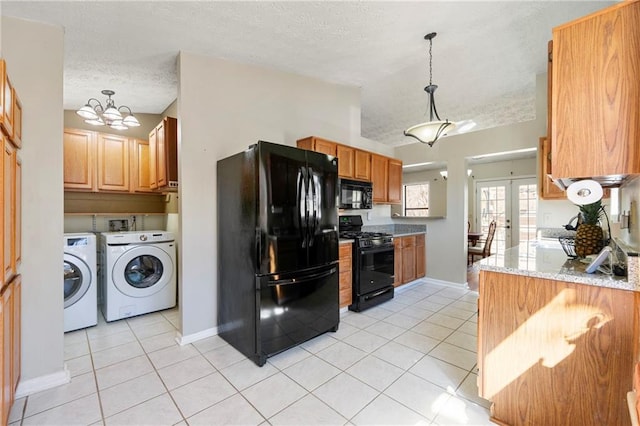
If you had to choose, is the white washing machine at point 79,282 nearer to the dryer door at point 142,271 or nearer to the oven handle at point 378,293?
the dryer door at point 142,271

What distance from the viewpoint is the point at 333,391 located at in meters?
1.90

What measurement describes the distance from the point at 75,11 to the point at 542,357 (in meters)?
3.76

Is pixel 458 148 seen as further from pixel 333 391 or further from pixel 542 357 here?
pixel 333 391

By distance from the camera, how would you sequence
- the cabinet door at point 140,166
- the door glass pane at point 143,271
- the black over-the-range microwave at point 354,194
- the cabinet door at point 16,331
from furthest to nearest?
the cabinet door at point 140,166
the black over-the-range microwave at point 354,194
the door glass pane at point 143,271
the cabinet door at point 16,331

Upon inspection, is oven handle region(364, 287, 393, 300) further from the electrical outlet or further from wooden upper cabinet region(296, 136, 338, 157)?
the electrical outlet

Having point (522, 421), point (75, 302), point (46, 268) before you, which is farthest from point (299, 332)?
point (75, 302)

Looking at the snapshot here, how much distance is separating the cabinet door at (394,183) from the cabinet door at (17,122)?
4049 millimetres

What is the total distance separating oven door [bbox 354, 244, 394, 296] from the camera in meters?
3.38

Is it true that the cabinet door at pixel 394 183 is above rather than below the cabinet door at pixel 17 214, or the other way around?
above

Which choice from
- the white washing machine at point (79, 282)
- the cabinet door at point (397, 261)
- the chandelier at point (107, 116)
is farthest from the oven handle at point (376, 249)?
the chandelier at point (107, 116)

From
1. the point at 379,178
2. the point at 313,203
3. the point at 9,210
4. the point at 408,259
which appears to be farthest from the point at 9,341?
the point at 408,259

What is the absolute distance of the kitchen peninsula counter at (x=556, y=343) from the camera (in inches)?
51.2

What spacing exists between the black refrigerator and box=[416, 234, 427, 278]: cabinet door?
2284mm

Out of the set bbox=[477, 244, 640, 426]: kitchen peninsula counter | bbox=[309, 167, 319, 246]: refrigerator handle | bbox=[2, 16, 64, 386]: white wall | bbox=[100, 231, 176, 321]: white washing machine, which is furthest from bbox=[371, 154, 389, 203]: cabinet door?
bbox=[2, 16, 64, 386]: white wall
